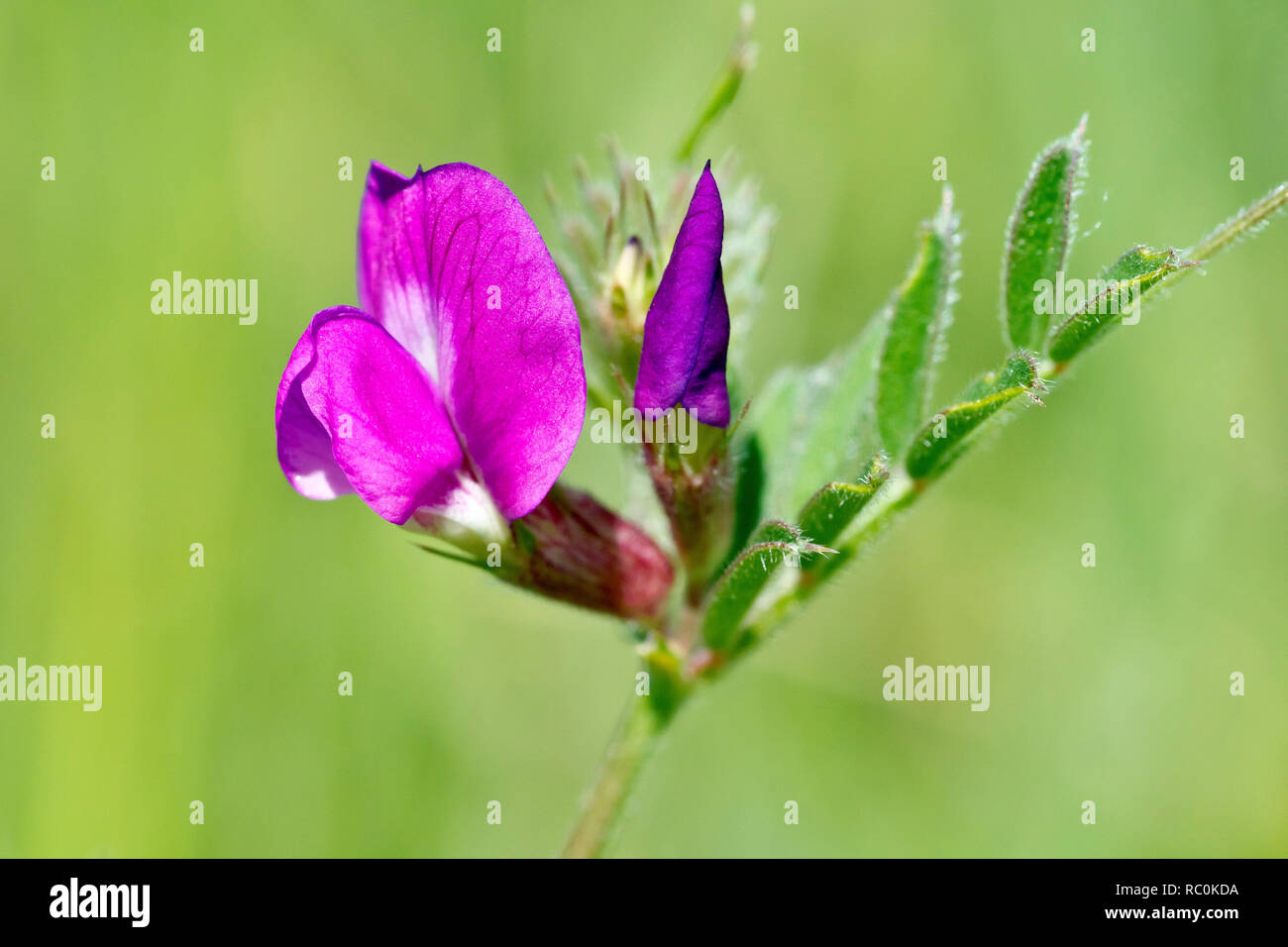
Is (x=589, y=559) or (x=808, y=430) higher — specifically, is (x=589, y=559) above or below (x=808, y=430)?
below

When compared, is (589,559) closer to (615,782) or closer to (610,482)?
(615,782)

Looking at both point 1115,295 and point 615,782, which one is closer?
point 1115,295

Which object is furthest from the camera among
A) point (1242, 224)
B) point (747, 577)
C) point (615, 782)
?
point (615, 782)

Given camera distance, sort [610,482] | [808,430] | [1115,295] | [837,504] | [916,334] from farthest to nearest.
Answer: [610,482] < [808,430] < [916,334] < [837,504] < [1115,295]

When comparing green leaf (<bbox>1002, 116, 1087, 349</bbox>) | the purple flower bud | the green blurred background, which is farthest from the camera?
the green blurred background

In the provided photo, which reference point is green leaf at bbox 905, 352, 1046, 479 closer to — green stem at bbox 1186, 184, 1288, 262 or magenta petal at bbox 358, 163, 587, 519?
green stem at bbox 1186, 184, 1288, 262

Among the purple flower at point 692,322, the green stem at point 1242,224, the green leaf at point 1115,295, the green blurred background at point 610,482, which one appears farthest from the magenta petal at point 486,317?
the green blurred background at point 610,482

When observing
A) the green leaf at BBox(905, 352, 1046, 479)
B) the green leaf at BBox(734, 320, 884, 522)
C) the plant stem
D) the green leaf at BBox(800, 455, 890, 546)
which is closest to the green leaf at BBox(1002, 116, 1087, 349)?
the green leaf at BBox(905, 352, 1046, 479)

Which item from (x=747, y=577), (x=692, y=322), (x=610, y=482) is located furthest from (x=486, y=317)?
(x=610, y=482)
